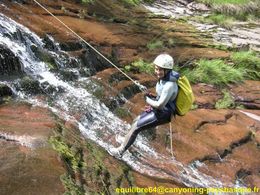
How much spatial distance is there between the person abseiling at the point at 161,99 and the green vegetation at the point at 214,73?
6391 millimetres

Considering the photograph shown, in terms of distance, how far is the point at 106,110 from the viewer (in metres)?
9.03

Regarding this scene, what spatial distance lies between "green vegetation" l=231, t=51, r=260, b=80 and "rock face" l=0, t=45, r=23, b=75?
8248 millimetres

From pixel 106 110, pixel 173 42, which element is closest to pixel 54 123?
pixel 106 110

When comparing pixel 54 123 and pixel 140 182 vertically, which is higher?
pixel 54 123

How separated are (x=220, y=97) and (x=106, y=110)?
14.6 feet

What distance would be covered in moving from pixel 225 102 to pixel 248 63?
12.1ft

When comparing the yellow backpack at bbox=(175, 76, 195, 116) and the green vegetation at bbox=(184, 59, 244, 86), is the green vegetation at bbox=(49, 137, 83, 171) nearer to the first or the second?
the yellow backpack at bbox=(175, 76, 195, 116)

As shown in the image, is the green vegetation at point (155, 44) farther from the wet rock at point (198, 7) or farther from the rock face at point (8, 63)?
the wet rock at point (198, 7)

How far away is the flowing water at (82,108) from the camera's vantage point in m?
7.55

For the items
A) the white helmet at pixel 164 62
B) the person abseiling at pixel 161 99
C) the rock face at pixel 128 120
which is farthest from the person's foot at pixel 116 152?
the white helmet at pixel 164 62

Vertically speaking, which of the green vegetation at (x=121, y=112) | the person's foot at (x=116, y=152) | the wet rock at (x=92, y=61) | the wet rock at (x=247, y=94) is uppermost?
the person's foot at (x=116, y=152)

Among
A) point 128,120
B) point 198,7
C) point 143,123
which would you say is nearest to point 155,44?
point 128,120

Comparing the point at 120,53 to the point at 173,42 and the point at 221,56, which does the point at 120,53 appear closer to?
the point at 173,42

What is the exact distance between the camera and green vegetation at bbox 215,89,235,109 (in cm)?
1164
